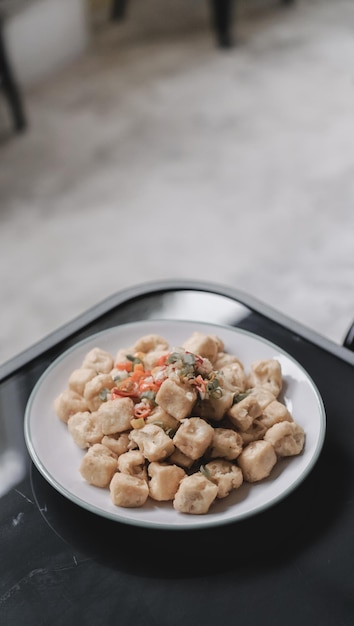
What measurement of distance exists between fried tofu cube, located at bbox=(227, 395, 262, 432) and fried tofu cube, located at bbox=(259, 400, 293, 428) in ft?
0.05

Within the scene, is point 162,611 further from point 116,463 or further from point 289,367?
point 289,367

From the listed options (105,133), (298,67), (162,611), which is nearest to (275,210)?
(105,133)

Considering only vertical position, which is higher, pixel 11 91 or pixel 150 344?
pixel 150 344

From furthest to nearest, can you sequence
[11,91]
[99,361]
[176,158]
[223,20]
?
[223,20]
[11,91]
[176,158]
[99,361]

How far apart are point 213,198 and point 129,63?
120cm

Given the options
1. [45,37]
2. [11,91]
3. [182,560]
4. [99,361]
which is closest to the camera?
[182,560]

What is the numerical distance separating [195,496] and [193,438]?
73 millimetres

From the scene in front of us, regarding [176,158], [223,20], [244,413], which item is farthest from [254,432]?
[223,20]

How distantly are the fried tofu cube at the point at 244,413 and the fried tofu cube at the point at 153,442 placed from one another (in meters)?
0.09

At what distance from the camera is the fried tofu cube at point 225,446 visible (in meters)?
1.03

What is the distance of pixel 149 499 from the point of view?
1022 mm

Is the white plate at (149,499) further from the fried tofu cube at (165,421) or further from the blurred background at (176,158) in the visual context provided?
the blurred background at (176,158)

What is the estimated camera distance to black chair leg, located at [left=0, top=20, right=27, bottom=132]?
300 centimetres

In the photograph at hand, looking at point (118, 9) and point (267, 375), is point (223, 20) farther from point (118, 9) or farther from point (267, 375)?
point (267, 375)
